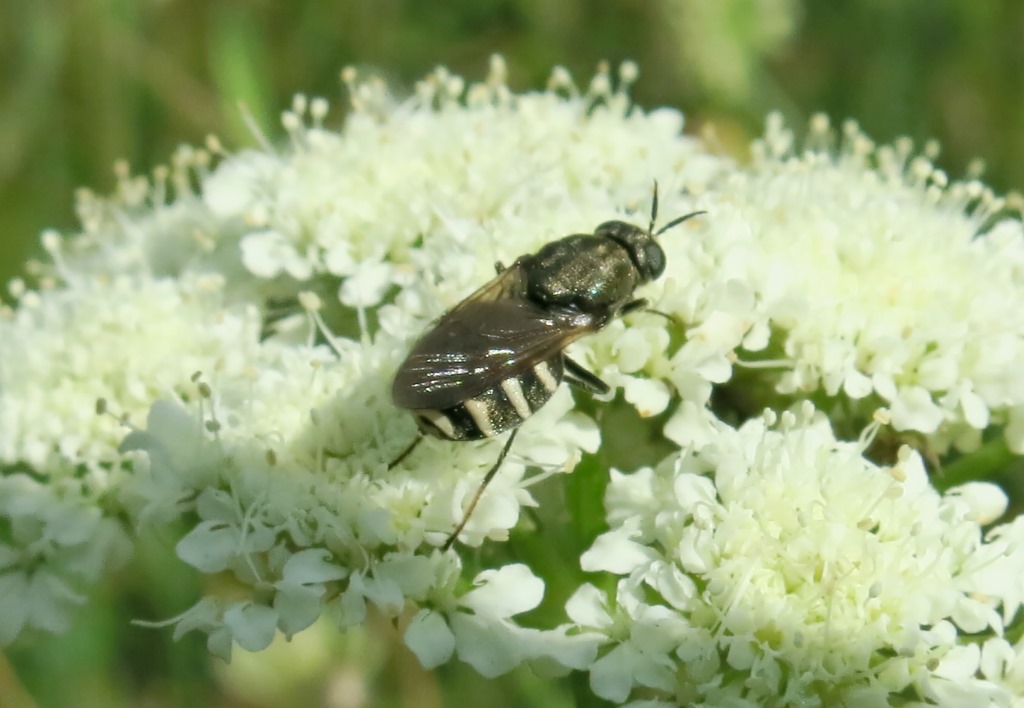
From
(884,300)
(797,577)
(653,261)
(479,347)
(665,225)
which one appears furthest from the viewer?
(665,225)

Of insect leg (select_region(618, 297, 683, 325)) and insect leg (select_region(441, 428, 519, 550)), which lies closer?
insect leg (select_region(441, 428, 519, 550))

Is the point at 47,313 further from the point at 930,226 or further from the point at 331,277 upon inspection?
the point at 930,226

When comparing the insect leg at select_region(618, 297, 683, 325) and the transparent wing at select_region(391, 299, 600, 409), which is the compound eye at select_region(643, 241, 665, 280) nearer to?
the insect leg at select_region(618, 297, 683, 325)

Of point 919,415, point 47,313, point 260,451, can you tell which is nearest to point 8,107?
point 47,313

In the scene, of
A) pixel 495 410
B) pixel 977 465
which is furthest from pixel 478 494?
pixel 977 465

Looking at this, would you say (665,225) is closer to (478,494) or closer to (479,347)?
(479,347)

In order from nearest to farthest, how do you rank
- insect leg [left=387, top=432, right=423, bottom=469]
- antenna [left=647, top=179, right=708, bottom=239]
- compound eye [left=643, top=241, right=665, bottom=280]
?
insect leg [left=387, top=432, right=423, bottom=469], compound eye [left=643, top=241, right=665, bottom=280], antenna [left=647, top=179, right=708, bottom=239]

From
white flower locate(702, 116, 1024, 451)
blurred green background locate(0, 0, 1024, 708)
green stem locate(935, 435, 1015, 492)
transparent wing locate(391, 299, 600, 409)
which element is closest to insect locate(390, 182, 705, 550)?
transparent wing locate(391, 299, 600, 409)

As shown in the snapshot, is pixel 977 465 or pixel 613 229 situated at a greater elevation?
pixel 613 229
